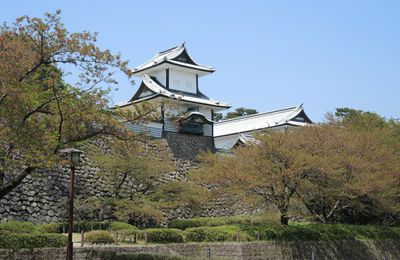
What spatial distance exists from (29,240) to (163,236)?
6425 millimetres

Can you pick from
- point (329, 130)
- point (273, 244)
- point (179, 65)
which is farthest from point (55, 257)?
point (179, 65)

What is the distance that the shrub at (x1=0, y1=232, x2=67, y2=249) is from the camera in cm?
1563

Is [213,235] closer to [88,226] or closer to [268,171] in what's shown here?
[268,171]

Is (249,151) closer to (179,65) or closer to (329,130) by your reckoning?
(329,130)

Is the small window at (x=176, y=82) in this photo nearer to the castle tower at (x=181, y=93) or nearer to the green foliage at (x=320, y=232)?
the castle tower at (x=181, y=93)

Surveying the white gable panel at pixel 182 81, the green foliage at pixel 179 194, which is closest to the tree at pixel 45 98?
the green foliage at pixel 179 194

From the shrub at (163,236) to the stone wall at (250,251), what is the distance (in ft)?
2.13

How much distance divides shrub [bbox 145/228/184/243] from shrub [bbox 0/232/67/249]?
463cm

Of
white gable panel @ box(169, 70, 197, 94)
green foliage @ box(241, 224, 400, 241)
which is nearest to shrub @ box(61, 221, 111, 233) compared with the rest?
green foliage @ box(241, 224, 400, 241)

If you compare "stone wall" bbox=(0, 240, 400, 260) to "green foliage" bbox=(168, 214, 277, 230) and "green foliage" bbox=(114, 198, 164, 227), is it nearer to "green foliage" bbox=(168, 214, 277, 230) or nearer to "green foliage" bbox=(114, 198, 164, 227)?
"green foliage" bbox=(114, 198, 164, 227)

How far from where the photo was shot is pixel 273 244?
874 inches

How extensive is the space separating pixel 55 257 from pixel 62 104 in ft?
21.1

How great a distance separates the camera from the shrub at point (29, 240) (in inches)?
615

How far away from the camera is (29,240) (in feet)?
53.0
